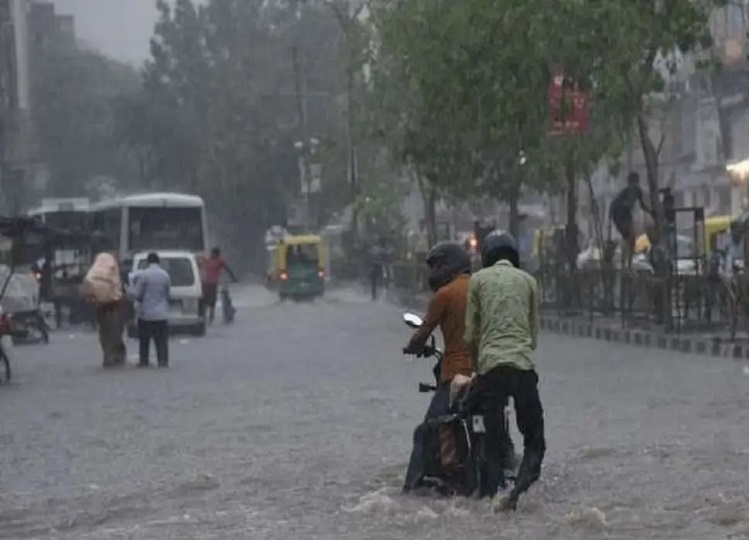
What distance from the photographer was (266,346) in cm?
3797

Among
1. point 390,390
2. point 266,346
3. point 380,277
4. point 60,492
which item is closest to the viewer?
point 60,492

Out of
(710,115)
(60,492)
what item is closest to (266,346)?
(60,492)

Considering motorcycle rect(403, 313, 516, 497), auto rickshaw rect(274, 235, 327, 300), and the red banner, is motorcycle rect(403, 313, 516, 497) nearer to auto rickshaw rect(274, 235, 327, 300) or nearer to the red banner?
the red banner

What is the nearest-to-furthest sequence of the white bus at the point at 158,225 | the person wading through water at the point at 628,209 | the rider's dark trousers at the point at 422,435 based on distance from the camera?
1. the rider's dark trousers at the point at 422,435
2. the person wading through water at the point at 628,209
3. the white bus at the point at 158,225

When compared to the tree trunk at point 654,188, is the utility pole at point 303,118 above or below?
above

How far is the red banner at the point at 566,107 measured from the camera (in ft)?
126

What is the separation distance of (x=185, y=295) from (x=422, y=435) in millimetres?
30508

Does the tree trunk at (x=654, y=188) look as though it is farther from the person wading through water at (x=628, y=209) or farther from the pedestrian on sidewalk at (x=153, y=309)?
the pedestrian on sidewalk at (x=153, y=309)

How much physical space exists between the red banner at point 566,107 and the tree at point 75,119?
201 ft

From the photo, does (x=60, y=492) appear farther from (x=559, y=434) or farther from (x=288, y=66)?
(x=288, y=66)

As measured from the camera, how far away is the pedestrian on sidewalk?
3130 cm

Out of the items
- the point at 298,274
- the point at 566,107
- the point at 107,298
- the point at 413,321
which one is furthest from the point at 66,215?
the point at 413,321

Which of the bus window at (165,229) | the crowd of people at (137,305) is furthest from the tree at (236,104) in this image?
the crowd of people at (137,305)

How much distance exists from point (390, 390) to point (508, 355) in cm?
1195
